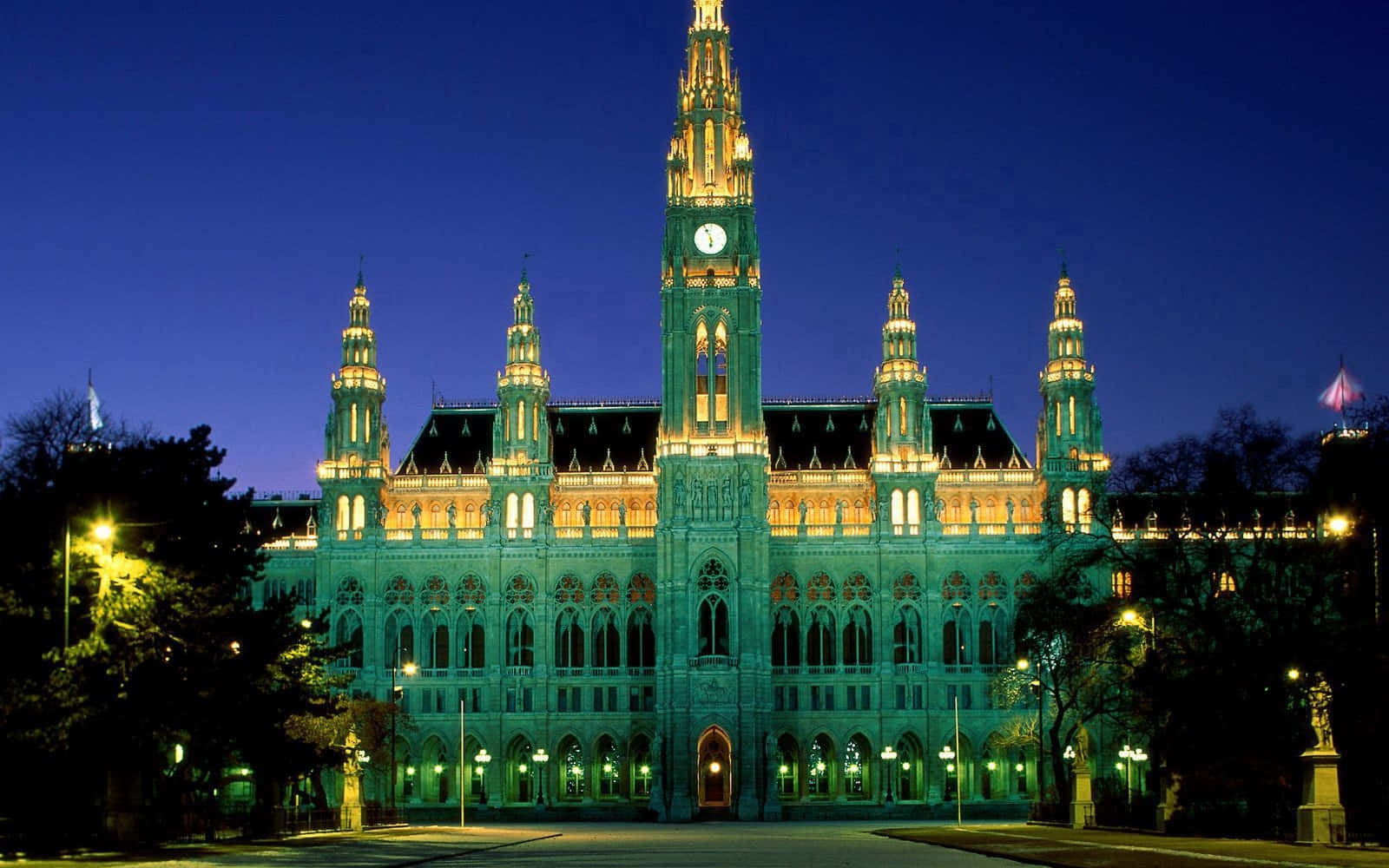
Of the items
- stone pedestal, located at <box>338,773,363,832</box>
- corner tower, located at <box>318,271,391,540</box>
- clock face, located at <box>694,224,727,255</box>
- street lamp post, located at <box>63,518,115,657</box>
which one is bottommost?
stone pedestal, located at <box>338,773,363,832</box>

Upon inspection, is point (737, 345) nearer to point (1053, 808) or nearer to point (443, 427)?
point (443, 427)

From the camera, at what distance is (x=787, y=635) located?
424ft

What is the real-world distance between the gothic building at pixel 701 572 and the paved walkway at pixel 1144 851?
55.4 meters

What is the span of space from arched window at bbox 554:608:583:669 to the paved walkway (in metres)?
61.4

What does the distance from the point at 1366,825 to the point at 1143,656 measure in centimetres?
2439

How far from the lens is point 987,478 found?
132875 millimetres

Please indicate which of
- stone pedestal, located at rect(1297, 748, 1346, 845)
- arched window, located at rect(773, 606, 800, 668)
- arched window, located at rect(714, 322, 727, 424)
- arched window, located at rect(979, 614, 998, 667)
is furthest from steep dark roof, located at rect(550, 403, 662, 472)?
stone pedestal, located at rect(1297, 748, 1346, 845)

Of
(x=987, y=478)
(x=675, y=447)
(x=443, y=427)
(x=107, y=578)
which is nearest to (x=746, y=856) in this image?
(x=107, y=578)

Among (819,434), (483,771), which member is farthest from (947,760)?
(483,771)

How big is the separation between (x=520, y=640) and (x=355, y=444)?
65.5 ft

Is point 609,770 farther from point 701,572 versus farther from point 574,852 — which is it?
point 574,852

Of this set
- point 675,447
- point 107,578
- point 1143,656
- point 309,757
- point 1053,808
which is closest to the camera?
point 107,578

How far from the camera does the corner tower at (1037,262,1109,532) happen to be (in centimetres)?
13050

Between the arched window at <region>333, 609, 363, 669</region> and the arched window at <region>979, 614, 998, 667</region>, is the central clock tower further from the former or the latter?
the arched window at <region>333, 609, 363, 669</region>
